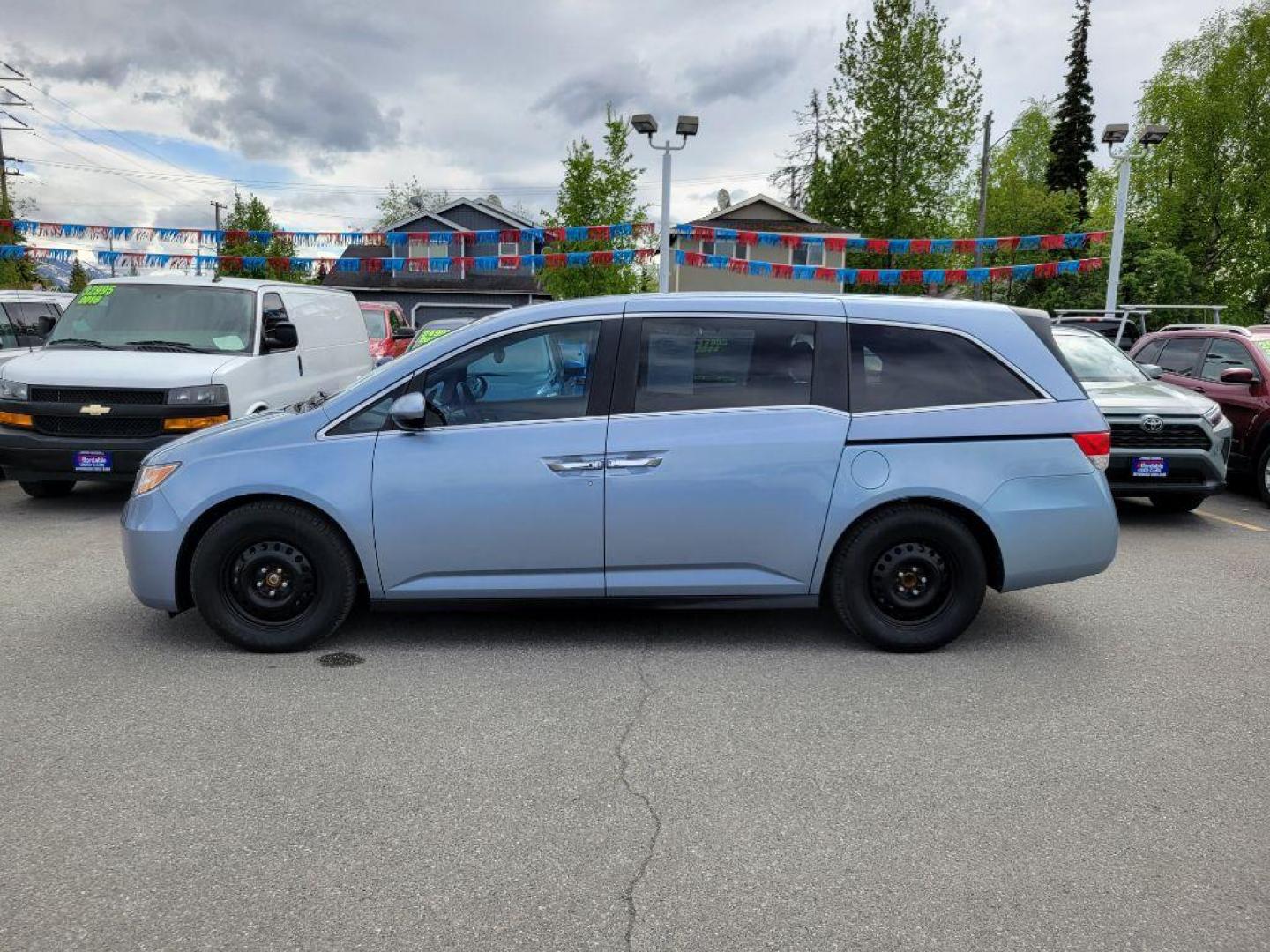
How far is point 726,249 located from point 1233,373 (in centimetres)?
3607

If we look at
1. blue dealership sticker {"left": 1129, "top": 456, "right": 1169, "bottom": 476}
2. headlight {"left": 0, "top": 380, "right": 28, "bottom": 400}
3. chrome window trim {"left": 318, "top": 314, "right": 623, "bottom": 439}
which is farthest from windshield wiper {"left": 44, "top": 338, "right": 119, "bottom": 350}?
blue dealership sticker {"left": 1129, "top": 456, "right": 1169, "bottom": 476}

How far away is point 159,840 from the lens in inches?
116

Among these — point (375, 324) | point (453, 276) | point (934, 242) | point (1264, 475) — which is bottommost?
point (1264, 475)

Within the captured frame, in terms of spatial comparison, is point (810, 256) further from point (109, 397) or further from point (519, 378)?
point (519, 378)

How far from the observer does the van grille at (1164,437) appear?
8.14m

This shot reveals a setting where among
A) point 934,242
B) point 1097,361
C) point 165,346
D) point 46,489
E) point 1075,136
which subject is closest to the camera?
point 165,346

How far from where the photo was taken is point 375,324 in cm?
1747

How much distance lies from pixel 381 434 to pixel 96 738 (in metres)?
1.77

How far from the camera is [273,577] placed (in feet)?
15.4

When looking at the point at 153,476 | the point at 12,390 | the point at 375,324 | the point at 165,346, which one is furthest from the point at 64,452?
the point at 375,324

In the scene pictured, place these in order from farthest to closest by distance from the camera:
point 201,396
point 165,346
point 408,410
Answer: point 165,346 → point 201,396 → point 408,410

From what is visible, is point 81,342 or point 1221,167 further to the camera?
point 1221,167

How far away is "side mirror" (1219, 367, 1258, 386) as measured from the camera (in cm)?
952

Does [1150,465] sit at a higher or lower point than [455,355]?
lower
